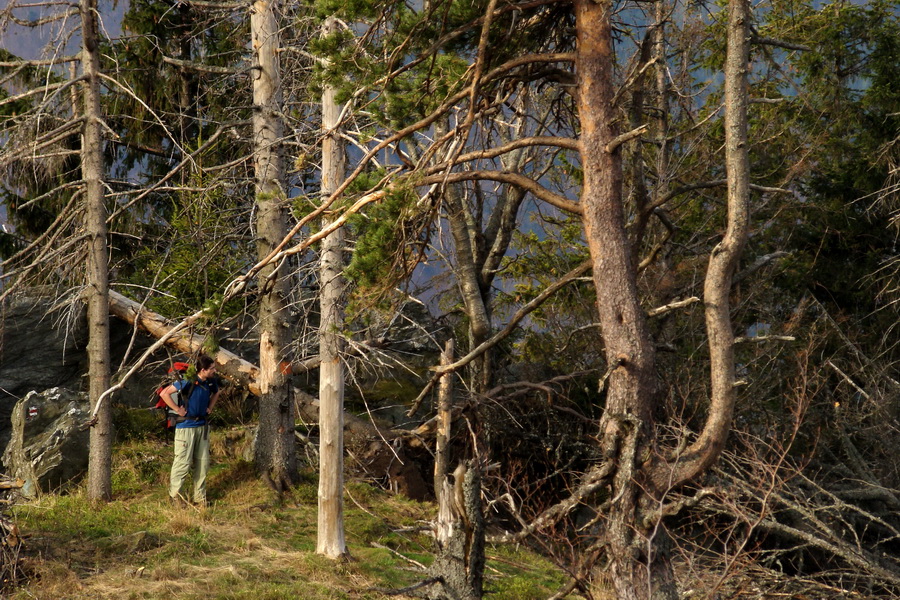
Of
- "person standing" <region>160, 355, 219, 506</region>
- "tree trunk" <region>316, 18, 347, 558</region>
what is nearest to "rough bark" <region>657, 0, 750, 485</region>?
"tree trunk" <region>316, 18, 347, 558</region>

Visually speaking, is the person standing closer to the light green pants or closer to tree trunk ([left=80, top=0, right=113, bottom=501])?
the light green pants

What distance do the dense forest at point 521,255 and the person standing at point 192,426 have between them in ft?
2.83

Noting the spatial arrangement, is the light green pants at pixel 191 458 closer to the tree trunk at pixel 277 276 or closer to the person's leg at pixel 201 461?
the person's leg at pixel 201 461

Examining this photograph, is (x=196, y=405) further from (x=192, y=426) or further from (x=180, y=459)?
(x=180, y=459)

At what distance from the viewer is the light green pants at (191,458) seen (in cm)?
1116

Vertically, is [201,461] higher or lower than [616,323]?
lower

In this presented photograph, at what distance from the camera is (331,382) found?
981cm

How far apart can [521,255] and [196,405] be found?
26.9 feet

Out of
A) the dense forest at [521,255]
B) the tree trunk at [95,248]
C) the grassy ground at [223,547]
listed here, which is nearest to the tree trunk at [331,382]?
the dense forest at [521,255]

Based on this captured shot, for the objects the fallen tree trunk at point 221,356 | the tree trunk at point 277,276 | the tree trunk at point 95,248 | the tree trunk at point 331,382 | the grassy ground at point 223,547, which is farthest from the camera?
the fallen tree trunk at point 221,356

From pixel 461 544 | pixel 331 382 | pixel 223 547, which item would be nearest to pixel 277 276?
pixel 331 382

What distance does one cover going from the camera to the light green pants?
36.6 ft

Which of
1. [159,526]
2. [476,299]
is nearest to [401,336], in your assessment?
[476,299]

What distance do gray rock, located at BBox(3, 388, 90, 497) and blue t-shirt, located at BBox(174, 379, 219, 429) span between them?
6.17 feet
